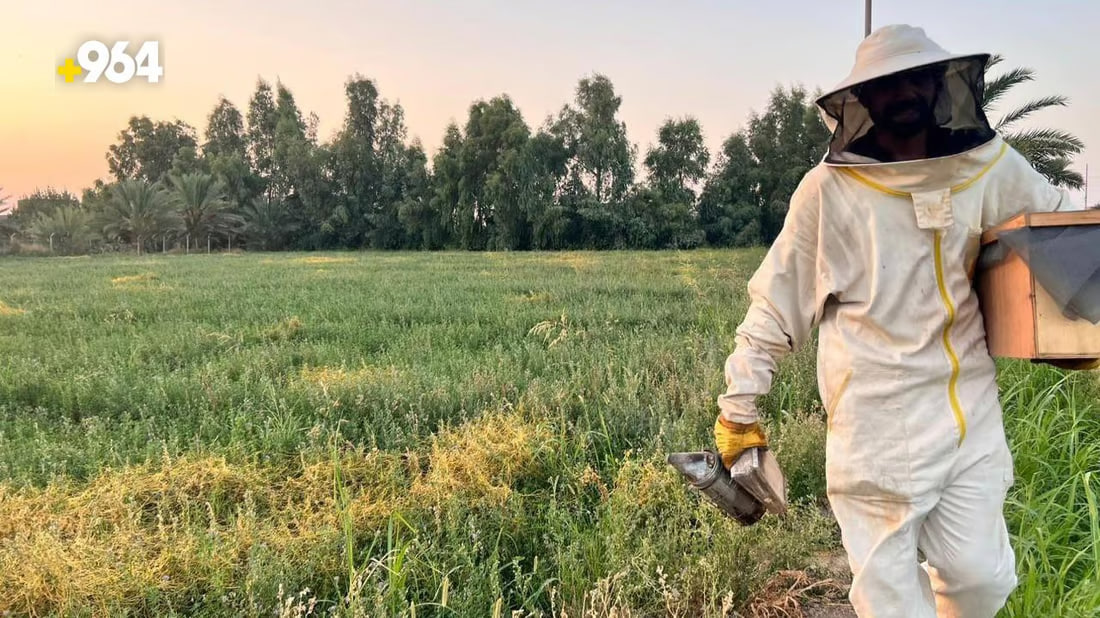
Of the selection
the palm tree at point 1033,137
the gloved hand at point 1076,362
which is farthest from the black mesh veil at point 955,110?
the palm tree at point 1033,137

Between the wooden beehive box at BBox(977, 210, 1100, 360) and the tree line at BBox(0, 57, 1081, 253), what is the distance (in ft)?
126

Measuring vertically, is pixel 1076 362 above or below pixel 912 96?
below

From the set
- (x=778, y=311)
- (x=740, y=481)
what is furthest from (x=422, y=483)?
(x=778, y=311)

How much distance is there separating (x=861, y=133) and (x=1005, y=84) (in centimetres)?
1249

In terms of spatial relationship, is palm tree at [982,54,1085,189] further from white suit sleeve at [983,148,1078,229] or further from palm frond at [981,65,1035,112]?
white suit sleeve at [983,148,1078,229]

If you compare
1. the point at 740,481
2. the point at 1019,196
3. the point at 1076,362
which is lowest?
the point at 740,481

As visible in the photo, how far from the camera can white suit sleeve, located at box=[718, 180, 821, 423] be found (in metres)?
1.73

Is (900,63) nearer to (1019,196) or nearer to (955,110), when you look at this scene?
(955,110)

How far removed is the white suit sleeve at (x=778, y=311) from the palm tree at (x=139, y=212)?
1686 inches

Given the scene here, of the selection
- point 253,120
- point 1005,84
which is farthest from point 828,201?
point 253,120

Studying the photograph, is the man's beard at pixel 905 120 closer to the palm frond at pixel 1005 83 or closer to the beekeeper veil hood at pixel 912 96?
the beekeeper veil hood at pixel 912 96

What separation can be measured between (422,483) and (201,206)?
4359cm

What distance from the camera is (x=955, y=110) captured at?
5.21 ft

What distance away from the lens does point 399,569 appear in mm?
2301
